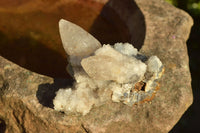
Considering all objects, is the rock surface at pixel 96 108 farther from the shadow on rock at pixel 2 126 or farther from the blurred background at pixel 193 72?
the blurred background at pixel 193 72

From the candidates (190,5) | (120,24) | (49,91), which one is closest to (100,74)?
(49,91)

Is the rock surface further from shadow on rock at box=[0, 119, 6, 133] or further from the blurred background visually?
the blurred background

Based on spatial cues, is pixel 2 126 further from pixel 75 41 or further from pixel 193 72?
pixel 193 72

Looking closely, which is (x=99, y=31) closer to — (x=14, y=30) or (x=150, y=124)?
(x=14, y=30)

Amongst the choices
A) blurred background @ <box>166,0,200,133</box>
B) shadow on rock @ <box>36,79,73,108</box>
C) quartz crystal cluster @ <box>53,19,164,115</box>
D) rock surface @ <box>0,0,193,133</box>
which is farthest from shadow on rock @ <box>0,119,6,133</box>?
blurred background @ <box>166,0,200,133</box>

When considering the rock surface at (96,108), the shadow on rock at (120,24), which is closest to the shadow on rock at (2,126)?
the rock surface at (96,108)

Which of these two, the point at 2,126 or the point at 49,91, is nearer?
the point at 49,91

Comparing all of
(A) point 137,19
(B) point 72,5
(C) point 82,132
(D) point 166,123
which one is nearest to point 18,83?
(C) point 82,132
